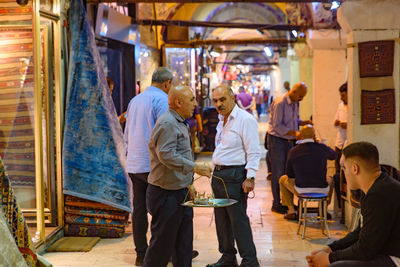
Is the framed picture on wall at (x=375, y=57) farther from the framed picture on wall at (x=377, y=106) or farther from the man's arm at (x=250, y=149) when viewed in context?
the man's arm at (x=250, y=149)

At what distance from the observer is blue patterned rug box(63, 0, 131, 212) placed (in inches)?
251

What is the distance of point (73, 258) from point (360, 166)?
131 inches

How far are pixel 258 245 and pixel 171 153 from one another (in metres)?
2.37

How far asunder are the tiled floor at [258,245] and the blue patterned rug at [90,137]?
587 mm

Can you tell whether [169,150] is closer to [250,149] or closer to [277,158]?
[250,149]

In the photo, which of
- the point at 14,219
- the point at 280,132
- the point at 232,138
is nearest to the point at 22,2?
the point at 232,138

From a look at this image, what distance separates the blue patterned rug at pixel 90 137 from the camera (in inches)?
251

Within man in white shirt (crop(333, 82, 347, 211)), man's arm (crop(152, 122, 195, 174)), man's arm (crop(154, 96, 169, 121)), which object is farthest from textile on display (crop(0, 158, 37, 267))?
man in white shirt (crop(333, 82, 347, 211))

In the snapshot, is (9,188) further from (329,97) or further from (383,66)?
(329,97)

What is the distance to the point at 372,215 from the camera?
3.21 m

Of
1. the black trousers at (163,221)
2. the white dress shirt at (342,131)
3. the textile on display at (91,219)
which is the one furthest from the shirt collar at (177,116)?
the white dress shirt at (342,131)

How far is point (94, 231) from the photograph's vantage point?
21.2 ft

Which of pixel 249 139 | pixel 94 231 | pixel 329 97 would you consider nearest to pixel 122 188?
pixel 94 231

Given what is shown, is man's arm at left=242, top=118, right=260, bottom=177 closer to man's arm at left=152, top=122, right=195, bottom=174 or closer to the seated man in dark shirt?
man's arm at left=152, top=122, right=195, bottom=174
